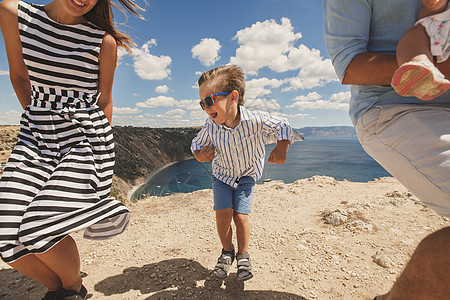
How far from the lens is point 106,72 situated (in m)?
1.80

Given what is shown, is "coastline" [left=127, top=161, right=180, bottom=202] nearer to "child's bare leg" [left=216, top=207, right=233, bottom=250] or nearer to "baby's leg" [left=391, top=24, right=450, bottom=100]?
"child's bare leg" [left=216, top=207, right=233, bottom=250]

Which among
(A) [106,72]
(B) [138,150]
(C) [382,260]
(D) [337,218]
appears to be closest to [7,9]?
(A) [106,72]

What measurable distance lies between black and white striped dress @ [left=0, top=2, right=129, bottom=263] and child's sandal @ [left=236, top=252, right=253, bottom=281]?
1195 millimetres

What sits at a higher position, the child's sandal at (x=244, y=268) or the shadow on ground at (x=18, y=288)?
the child's sandal at (x=244, y=268)

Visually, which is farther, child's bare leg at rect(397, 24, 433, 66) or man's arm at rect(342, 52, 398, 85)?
man's arm at rect(342, 52, 398, 85)

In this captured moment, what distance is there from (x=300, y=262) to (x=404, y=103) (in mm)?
1908

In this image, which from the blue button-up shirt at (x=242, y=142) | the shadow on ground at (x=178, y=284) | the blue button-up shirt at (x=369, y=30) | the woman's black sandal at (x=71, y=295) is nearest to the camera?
the blue button-up shirt at (x=369, y=30)

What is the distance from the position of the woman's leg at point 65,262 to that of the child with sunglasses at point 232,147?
119 cm

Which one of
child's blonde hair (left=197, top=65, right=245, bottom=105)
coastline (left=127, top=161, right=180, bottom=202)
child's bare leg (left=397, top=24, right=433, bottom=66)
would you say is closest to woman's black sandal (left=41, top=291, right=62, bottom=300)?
child's blonde hair (left=197, top=65, right=245, bottom=105)

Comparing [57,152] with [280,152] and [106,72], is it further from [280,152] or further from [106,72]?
[280,152]

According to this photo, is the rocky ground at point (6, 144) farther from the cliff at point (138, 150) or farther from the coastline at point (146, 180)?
the coastline at point (146, 180)

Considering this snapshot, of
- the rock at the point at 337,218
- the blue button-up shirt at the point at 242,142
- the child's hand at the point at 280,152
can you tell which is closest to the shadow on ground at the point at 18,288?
the blue button-up shirt at the point at 242,142

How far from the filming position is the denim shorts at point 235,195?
233 cm

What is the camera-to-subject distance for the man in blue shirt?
803mm
